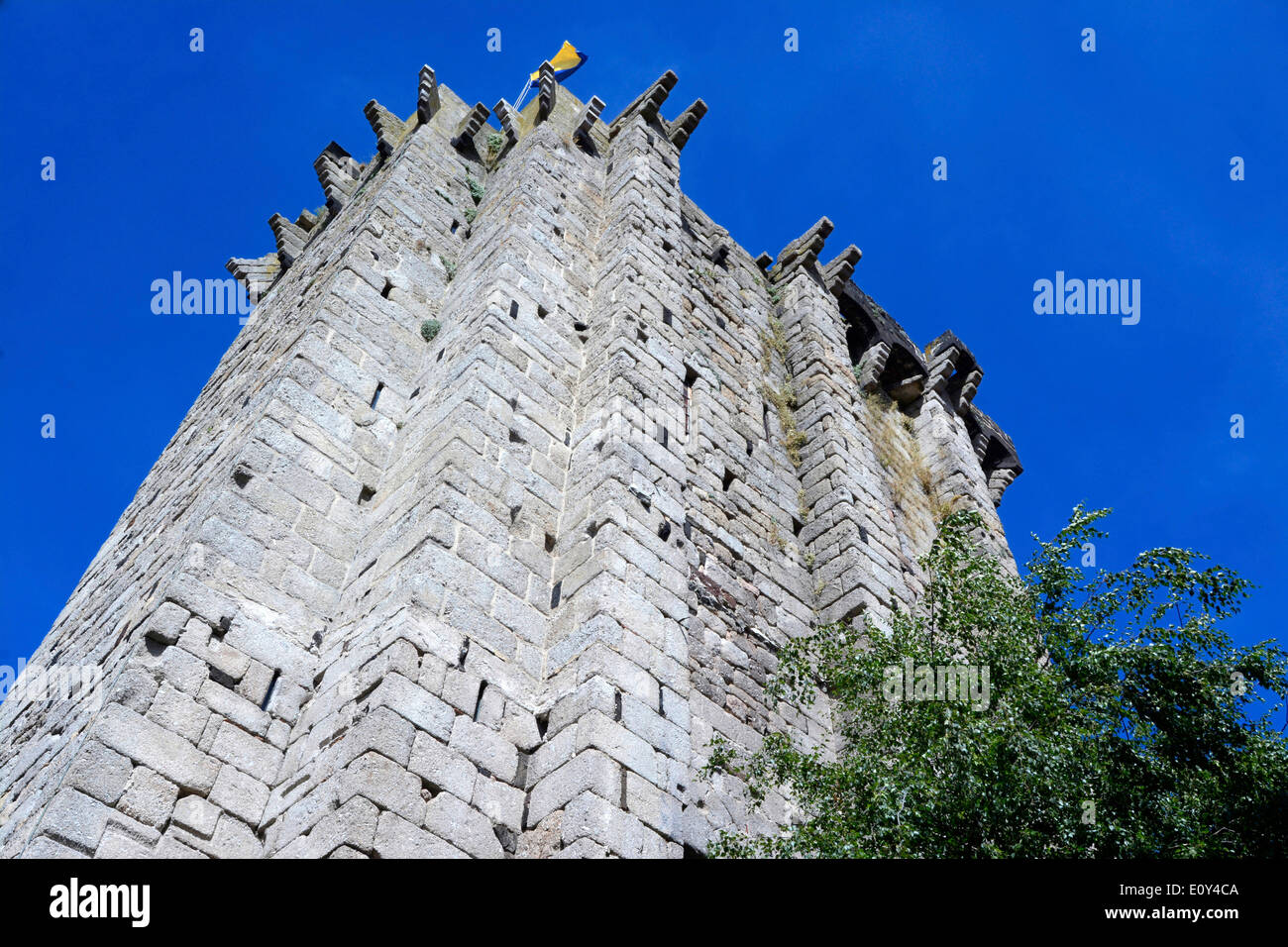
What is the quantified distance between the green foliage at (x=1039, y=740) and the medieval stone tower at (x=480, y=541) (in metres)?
0.80

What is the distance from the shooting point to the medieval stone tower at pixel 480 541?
24.4 ft

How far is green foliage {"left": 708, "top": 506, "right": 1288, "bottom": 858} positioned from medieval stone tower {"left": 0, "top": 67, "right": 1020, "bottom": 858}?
80cm

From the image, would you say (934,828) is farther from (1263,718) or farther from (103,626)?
(103,626)

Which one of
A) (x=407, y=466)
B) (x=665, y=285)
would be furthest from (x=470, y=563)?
(x=665, y=285)

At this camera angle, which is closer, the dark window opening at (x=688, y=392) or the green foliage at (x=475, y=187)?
the dark window opening at (x=688, y=392)

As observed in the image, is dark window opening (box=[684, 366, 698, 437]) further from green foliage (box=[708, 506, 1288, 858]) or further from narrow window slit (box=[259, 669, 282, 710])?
narrow window slit (box=[259, 669, 282, 710])

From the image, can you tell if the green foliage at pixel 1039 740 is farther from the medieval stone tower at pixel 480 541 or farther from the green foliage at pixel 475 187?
the green foliage at pixel 475 187

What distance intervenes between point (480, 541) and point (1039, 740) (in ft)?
13.9

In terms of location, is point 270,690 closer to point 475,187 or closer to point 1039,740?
point 1039,740

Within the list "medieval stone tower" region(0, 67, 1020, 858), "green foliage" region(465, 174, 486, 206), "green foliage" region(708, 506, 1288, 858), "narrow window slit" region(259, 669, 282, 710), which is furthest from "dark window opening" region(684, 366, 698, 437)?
"narrow window slit" region(259, 669, 282, 710)

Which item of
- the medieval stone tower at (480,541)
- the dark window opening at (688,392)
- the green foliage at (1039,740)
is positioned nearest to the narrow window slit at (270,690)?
the medieval stone tower at (480,541)

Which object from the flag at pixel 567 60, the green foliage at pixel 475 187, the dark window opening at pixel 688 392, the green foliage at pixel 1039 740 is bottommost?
the green foliage at pixel 1039 740

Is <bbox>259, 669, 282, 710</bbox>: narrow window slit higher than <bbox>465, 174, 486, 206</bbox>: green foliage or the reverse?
the reverse

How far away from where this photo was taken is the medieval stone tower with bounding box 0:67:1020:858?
7426 mm
